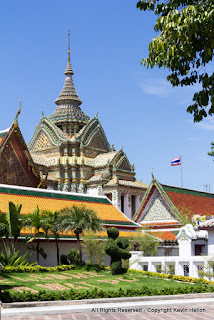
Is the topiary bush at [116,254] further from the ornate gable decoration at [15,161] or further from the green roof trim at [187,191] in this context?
the green roof trim at [187,191]

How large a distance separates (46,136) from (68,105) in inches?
220

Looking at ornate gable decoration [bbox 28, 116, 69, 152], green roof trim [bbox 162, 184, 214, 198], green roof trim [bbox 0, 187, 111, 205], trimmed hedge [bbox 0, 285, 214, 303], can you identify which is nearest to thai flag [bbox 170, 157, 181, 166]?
green roof trim [bbox 162, 184, 214, 198]

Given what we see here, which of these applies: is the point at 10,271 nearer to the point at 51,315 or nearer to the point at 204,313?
the point at 51,315

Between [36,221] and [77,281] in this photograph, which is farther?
[36,221]

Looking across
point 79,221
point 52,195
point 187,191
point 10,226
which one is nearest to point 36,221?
point 10,226

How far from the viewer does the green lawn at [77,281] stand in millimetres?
16766

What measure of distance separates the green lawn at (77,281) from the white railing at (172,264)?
1437 millimetres

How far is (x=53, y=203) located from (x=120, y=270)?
8.32 metres

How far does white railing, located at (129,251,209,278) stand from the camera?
20.8m

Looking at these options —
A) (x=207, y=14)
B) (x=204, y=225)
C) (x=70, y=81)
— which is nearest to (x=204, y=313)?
(x=207, y=14)

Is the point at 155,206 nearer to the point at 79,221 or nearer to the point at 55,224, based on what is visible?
the point at 79,221

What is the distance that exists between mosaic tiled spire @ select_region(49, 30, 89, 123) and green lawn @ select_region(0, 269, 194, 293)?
36972 mm

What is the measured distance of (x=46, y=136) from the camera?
56.1m

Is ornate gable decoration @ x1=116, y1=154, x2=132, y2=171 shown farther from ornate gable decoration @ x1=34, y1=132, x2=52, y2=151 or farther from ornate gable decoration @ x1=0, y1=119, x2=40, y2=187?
ornate gable decoration @ x1=0, y1=119, x2=40, y2=187
